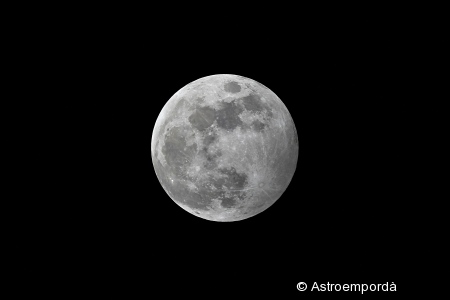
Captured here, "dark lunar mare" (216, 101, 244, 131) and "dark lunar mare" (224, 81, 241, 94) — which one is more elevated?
"dark lunar mare" (224, 81, 241, 94)

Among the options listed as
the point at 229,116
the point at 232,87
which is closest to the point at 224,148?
the point at 229,116

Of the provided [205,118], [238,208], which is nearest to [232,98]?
[205,118]

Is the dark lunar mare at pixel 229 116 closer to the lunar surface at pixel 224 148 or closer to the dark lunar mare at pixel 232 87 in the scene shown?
the lunar surface at pixel 224 148

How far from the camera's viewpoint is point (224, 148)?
5000mm

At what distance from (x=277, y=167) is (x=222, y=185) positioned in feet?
2.93

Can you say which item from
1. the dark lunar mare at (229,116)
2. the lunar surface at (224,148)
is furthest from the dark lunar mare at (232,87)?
the dark lunar mare at (229,116)

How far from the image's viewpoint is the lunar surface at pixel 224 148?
16.5 feet

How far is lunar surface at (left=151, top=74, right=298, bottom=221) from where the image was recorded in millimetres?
5035

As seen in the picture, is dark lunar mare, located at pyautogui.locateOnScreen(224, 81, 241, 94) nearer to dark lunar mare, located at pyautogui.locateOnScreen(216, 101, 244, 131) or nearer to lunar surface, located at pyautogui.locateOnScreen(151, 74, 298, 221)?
lunar surface, located at pyautogui.locateOnScreen(151, 74, 298, 221)

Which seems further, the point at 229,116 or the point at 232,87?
the point at 232,87

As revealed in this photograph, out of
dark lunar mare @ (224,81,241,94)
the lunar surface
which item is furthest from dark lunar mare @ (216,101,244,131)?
dark lunar mare @ (224,81,241,94)

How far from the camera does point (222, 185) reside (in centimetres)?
514

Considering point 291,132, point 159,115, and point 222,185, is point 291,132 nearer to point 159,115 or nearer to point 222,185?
point 222,185

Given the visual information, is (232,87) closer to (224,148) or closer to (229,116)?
(229,116)
